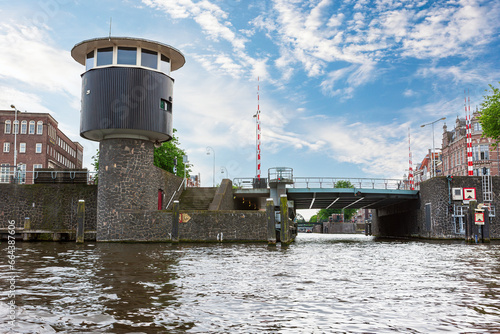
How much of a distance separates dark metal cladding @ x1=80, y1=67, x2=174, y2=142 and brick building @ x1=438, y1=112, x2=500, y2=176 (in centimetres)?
3805

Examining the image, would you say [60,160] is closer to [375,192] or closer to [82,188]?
[82,188]

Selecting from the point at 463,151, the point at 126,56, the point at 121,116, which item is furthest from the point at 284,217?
the point at 463,151

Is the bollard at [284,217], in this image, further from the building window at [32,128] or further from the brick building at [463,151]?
the building window at [32,128]

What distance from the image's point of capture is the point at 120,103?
28109 mm

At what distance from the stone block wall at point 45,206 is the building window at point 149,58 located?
9751 mm

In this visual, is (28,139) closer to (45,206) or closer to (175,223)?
(45,206)

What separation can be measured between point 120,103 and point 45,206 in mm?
10132

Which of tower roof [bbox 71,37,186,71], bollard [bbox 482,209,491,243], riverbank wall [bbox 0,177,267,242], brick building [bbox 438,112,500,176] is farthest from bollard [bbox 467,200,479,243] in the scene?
tower roof [bbox 71,37,186,71]

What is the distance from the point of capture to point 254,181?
38.8m

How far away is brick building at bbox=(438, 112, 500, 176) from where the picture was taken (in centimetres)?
6125

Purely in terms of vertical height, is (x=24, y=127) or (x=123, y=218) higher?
(x=24, y=127)

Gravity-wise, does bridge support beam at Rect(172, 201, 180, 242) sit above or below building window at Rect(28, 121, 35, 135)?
below

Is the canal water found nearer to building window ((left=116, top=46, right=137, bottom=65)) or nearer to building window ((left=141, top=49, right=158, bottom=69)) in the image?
building window ((left=116, top=46, right=137, bottom=65))

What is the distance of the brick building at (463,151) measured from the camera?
61.2 m
